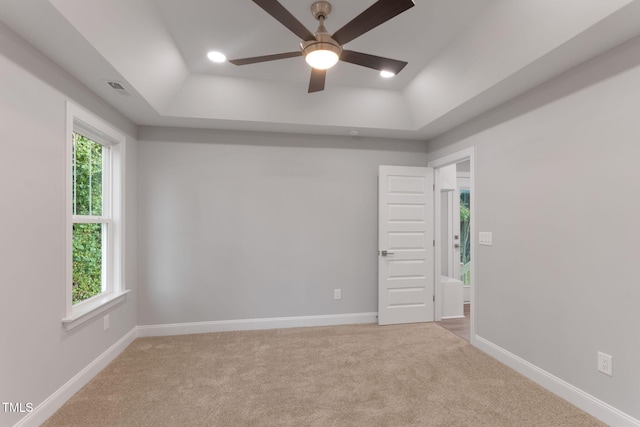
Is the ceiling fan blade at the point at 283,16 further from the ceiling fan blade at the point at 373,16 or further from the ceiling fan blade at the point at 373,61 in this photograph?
the ceiling fan blade at the point at 373,61

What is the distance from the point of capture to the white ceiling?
1.83m

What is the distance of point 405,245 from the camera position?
3.95m

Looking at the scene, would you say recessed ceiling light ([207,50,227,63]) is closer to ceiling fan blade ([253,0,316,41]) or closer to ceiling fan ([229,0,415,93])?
ceiling fan ([229,0,415,93])

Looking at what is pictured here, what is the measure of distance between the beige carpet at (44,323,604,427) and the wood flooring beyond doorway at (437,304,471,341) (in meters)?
0.27

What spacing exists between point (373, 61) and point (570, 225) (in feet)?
6.26

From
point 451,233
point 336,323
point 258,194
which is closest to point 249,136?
point 258,194

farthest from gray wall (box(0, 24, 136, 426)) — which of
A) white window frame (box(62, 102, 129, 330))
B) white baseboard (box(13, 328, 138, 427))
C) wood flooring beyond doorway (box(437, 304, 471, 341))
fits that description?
wood flooring beyond doorway (box(437, 304, 471, 341))

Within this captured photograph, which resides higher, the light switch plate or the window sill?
the light switch plate

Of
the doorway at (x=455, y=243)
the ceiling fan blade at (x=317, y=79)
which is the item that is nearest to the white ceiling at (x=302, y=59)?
the ceiling fan blade at (x=317, y=79)

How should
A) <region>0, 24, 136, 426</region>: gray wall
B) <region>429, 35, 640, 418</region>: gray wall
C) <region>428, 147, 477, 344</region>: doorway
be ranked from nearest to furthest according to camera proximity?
<region>0, 24, 136, 426</region>: gray wall, <region>429, 35, 640, 418</region>: gray wall, <region>428, 147, 477, 344</region>: doorway

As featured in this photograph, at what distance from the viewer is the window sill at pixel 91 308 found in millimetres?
2254

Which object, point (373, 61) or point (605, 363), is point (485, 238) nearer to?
point (605, 363)

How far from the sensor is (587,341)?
213 cm

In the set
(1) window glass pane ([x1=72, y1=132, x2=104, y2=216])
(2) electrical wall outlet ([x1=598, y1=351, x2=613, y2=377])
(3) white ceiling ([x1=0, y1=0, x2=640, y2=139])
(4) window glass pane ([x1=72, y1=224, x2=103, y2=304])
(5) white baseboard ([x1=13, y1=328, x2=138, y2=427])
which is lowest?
(5) white baseboard ([x1=13, y1=328, x2=138, y2=427])
